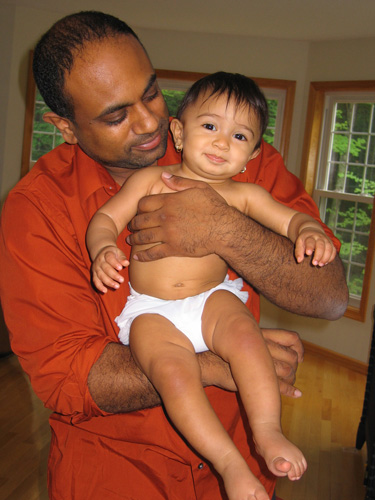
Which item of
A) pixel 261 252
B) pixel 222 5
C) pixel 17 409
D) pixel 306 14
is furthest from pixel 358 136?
pixel 261 252

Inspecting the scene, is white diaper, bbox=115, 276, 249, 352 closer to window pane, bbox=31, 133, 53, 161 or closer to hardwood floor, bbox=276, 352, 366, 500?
hardwood floor, bbox=276, 352, 366, 500

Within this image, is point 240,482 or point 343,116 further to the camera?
point 343,116

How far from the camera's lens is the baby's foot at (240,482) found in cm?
107

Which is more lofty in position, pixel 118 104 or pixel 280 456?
pixel 118 104

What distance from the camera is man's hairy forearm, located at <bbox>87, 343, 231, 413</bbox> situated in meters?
1.31

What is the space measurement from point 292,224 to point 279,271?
5.3 inches

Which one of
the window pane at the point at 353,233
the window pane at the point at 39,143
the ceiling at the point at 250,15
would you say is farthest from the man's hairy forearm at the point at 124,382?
the window pane at the point at 39,143

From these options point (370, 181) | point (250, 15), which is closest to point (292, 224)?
point (250, 15)

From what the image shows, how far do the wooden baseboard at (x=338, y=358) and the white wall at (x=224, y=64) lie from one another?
0.06 metres

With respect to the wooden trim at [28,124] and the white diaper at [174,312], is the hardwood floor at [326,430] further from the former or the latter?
the wooden trim at [28,124]

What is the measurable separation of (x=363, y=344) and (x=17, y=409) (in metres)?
3.58

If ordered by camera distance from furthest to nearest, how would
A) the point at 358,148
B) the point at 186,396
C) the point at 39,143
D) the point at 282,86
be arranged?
the point at 39,143 → the point at 282,86 → the point at 358,148 → the point at 186,396

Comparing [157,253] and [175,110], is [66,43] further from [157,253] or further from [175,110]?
[175,110]

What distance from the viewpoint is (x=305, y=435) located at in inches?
166
